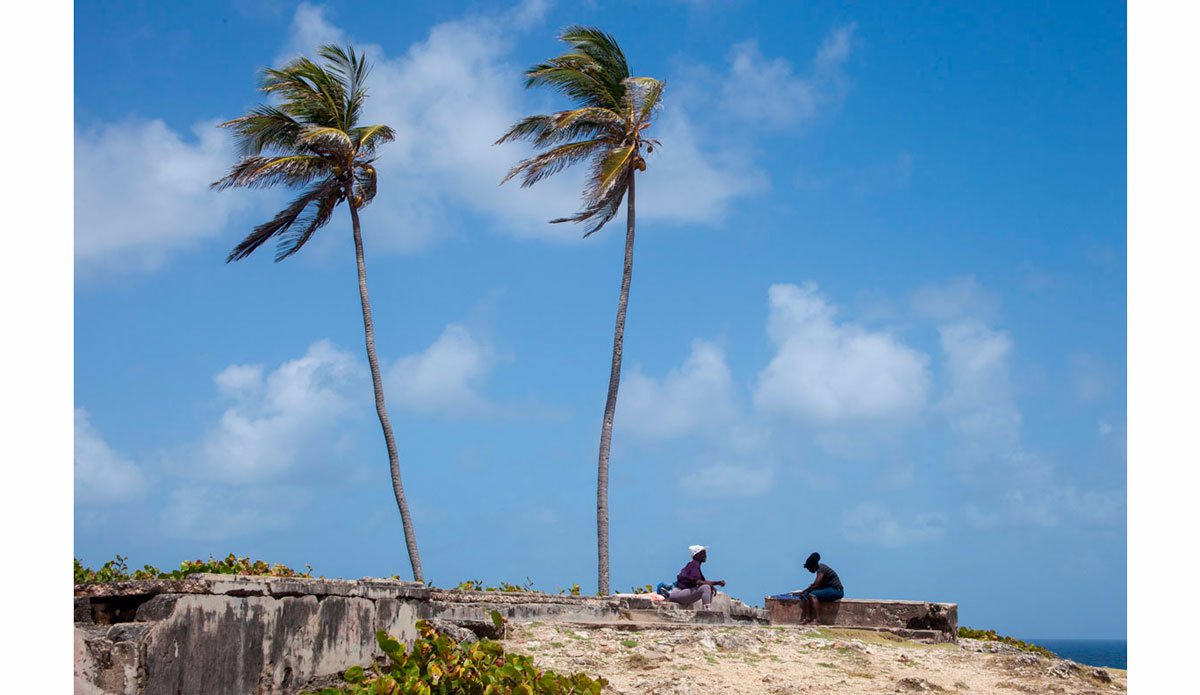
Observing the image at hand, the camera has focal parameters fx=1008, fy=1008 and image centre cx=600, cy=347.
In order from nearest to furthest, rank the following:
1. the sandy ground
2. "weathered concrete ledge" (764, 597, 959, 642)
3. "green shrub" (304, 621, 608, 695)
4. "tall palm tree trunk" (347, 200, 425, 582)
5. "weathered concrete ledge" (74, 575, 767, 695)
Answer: "weathered concrete ledge" (74, 575, 767, 695), "green shrub" (304, 621, 608, 695), the sandy ground, "weathered concrete ledge" (764, 597, 959, 642), "tall palm tree trunk" (347, 200, 425, 582)

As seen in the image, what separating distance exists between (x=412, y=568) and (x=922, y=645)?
29.3 feet

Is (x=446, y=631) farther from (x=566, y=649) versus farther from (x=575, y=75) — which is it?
(x=575, y=75)

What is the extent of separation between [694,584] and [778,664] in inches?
157

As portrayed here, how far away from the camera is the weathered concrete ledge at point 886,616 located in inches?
449

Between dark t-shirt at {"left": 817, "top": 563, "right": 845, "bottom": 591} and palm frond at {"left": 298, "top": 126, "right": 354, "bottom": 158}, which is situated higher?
palm frond at {"left": 298, "top": 126, "right": 354, "bottom": 158}

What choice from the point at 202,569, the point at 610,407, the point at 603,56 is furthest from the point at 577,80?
the point at 202,569

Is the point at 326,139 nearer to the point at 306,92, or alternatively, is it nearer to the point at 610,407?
the point at 306,92

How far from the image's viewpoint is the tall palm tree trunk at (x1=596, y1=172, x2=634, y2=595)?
16109 mm

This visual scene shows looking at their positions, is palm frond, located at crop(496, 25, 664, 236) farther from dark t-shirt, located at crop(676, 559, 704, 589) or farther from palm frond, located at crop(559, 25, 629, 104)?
dark t-shirt, located at crop(676, 559, 704, 589)

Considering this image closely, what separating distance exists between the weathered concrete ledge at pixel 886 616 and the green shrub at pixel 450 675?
6.08m

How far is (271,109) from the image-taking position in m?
18.0

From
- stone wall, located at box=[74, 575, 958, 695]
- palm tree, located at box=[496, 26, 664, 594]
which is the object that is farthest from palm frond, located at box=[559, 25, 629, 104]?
stone wall, located at box=[74, 575, 958, 695]

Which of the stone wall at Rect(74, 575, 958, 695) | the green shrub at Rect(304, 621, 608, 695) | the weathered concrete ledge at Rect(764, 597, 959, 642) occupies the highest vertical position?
the stone wall at Rect(74, 575, 958, 695)
